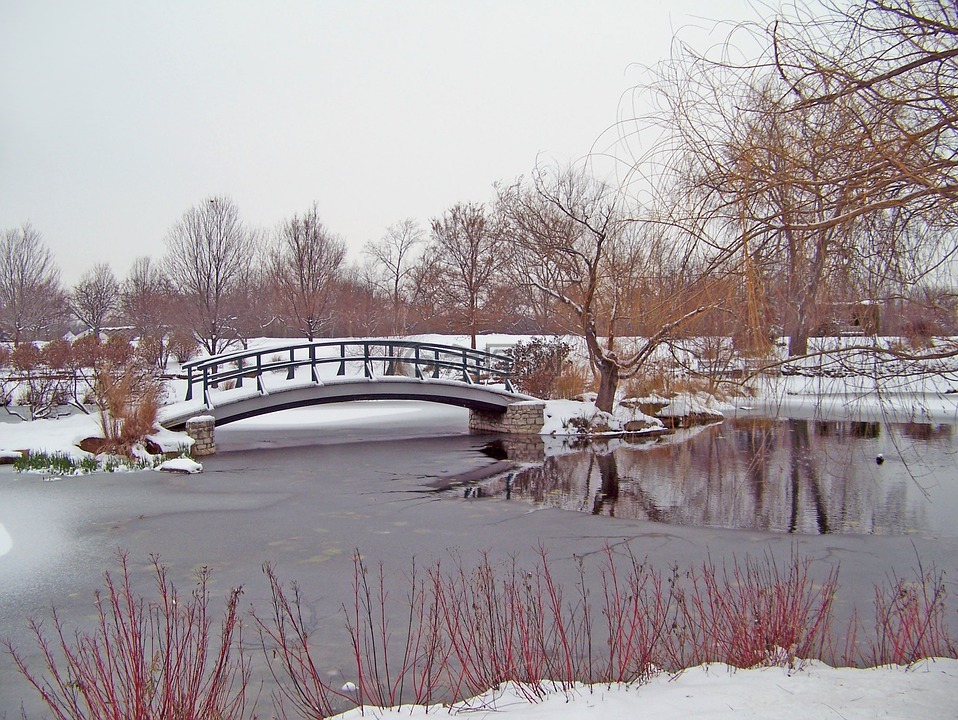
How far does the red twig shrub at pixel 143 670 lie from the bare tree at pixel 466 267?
28.6 m

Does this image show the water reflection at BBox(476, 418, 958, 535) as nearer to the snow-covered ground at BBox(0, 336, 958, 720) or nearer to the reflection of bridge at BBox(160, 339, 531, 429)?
the reflection of bridge at BBox(160, 339, 531, 429)

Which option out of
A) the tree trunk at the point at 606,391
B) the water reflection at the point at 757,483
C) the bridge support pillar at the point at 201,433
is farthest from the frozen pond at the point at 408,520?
the tree trunk at the point at 606,391

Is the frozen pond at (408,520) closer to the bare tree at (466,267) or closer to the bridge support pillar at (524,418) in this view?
the bridge support pillar at (524,418)

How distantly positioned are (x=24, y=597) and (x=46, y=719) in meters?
2.85

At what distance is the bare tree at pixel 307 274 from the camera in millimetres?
36875

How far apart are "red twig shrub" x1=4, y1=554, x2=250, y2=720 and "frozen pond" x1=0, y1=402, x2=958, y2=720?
328mm

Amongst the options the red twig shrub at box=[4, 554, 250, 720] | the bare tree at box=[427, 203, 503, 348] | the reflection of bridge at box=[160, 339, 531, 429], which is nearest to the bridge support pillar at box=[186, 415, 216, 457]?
the reflection of bridge at box=[160, 339, 531, 429]

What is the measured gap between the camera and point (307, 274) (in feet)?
123

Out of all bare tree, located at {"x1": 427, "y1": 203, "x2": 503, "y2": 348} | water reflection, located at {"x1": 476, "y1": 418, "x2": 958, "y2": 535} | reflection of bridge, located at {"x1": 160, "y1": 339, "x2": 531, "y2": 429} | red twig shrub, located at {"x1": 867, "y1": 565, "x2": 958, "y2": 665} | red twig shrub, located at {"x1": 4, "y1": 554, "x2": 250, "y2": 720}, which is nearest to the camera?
red twig shrub, located at {"x1": 4, "y1": 554, "x2": 250, "y2": 720}

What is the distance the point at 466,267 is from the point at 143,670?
32923 mm

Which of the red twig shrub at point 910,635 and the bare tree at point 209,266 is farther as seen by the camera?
the bare tree at point 209,266

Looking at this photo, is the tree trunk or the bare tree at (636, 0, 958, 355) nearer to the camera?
the bare tree at (636, 0, 958, 355)

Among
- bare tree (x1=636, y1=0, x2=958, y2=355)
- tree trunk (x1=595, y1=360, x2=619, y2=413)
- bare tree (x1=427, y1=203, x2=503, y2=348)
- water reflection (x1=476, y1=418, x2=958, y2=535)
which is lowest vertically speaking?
water reflection (x1=476, y1=418, x2=958, y2=535)

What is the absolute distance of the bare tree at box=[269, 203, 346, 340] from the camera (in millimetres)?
36875
